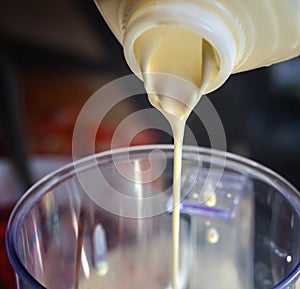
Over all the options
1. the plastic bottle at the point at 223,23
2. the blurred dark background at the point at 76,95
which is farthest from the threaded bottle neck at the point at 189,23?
the blurred dark background at the point at 76,95

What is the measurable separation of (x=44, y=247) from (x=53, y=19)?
31.1 inches

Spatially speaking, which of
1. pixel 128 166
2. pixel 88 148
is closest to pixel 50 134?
pixel 88 148

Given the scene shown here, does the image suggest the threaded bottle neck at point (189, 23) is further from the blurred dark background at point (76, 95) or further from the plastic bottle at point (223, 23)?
the blurred dark background at point (76, 95)

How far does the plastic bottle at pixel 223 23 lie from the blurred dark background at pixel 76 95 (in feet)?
0.75

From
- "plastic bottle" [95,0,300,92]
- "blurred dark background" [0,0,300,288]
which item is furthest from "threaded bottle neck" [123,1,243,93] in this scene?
"blurred dark background" [0,0,300,288]

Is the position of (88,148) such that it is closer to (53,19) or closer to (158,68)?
(158,68)

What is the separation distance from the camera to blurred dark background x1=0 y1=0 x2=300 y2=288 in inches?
24.5

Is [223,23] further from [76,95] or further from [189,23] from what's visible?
[76,95]

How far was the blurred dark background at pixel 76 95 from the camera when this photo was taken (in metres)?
0.62

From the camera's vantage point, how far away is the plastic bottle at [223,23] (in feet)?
0.85

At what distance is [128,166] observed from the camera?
0.42 metres

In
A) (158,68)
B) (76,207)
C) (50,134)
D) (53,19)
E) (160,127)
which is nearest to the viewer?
(158,68)

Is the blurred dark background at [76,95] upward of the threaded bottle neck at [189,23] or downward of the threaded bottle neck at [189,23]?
downward

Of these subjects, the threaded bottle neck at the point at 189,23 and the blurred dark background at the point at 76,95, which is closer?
the threaded bottle neck at the point at 189,23
